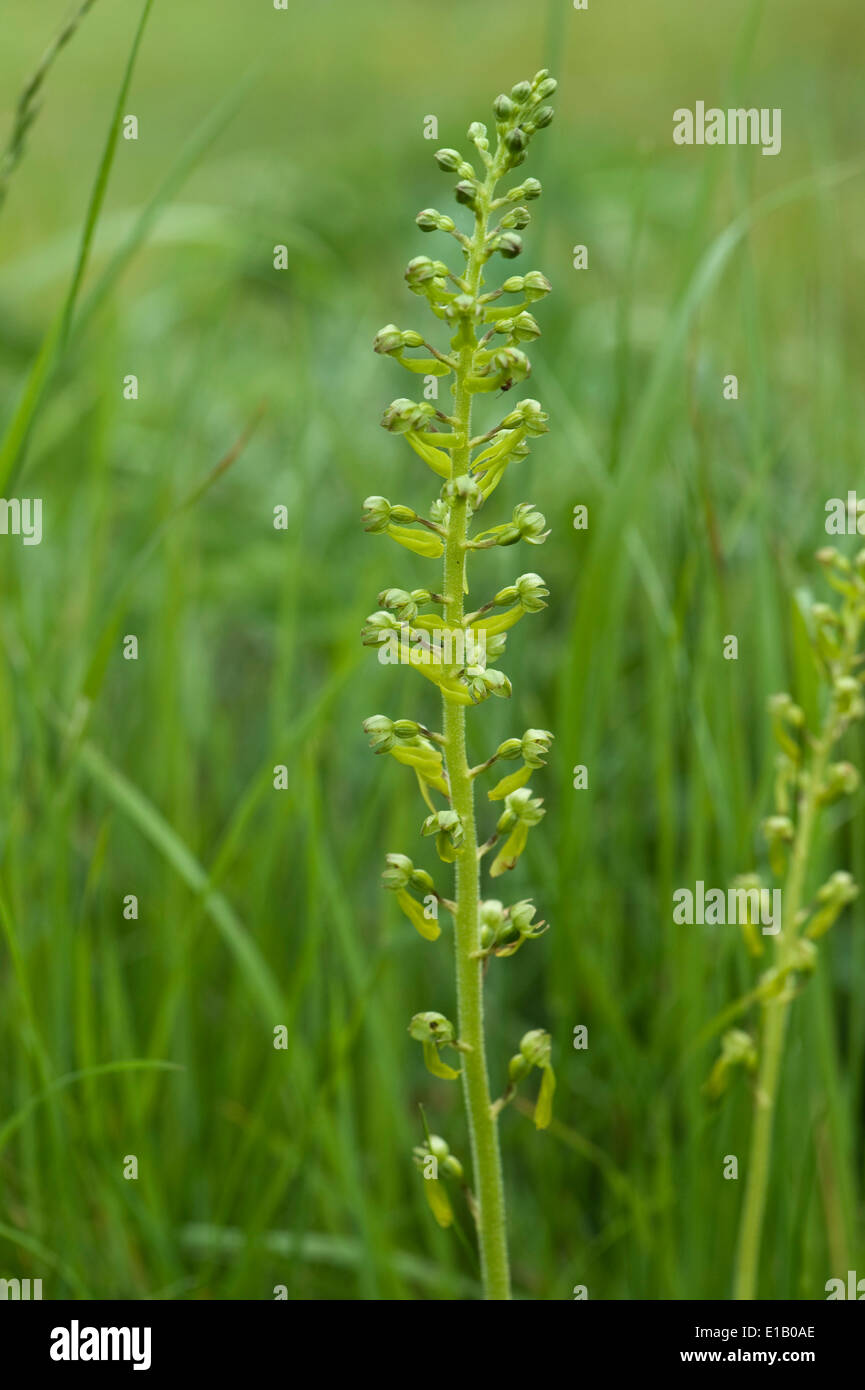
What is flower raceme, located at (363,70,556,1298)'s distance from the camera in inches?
59.2

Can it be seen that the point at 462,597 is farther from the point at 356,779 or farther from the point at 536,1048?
the point at 356,779

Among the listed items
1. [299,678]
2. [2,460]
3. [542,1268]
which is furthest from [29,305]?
[542,1268]

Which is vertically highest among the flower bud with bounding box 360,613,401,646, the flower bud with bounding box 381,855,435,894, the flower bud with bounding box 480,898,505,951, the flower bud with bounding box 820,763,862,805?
the flower bud with bounding box 360,613,401,646

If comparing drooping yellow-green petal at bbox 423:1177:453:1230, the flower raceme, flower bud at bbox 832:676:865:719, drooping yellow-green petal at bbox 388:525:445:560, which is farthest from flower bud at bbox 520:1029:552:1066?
flower bud at bbox 832:676:865:719

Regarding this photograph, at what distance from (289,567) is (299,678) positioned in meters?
0.96

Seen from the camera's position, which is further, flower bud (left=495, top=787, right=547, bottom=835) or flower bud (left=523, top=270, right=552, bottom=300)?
flower bud (left=495, top=787, right=547, bottom=835)

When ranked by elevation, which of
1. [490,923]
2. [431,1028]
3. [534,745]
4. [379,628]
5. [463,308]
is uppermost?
[463,308]

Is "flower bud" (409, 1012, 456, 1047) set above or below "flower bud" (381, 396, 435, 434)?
below

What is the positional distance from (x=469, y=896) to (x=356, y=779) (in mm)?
2274

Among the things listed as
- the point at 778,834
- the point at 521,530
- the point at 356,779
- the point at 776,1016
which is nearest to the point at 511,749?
the point at 521,530

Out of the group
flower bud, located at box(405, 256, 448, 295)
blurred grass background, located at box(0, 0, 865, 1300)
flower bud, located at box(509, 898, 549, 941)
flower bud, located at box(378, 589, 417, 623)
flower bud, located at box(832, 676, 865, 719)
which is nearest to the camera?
flower bud, located at box(405, 256, 448, 295)

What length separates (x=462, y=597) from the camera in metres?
1.61

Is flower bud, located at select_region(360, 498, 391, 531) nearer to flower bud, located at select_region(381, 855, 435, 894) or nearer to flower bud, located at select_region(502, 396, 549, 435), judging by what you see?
flower bud, located at select_region(502, 396, 549, 435)

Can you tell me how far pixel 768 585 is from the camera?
279 cm
